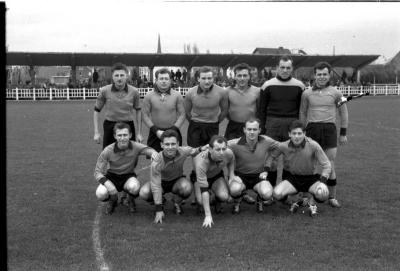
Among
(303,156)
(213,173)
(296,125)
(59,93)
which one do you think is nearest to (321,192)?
(303,156)

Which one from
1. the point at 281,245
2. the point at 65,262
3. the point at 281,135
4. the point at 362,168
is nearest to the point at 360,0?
the point at 281,245

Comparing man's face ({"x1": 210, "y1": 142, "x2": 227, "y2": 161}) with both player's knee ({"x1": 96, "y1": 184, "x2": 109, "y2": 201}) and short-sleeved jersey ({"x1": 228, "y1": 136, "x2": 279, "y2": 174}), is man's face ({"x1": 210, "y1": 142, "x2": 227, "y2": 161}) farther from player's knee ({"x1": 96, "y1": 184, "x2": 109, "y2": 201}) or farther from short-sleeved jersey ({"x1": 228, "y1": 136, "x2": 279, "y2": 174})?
player's knee ({"x1": 96, "y1": 184, "x2": 109, "y2": 201})

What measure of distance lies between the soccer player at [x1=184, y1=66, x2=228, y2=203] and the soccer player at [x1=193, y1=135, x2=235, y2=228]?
649 mm

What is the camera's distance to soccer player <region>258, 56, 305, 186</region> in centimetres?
586

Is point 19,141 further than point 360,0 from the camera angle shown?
Yes

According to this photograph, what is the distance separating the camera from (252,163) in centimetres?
566

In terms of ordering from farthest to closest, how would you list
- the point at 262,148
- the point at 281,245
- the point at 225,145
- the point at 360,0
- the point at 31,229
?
the point at 262,148
the point at 225,145
the point at 31,229
the point at 281,245
the point at 360,0

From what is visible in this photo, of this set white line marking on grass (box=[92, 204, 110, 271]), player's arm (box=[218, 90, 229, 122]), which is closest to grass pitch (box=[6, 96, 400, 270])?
white line marking on grass (box=[92, 204, 110, 271])

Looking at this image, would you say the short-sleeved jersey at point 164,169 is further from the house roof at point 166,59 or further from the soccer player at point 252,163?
the house roof at point 166,59

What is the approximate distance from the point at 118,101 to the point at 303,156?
2.46 metres

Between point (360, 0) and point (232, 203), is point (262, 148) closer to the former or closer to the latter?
point (232, 203)

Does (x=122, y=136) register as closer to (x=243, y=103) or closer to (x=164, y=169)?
(x=164, y=169)

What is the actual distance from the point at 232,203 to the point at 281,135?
107 centimetres

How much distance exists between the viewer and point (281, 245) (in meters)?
4.28
